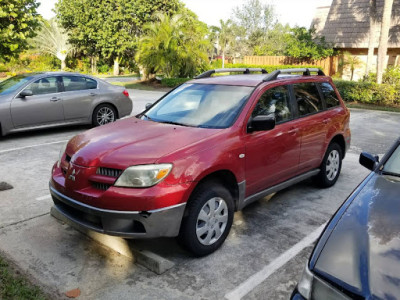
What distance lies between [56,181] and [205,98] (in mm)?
1964

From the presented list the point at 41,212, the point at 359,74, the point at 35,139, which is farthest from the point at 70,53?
the point at 41,212

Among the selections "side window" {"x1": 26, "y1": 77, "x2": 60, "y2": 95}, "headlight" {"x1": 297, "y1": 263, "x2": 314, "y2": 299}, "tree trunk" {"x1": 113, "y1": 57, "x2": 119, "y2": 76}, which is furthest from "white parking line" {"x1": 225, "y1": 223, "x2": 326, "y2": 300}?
"tree trunk" {"x1": 113, "y1": 57, "x2": 119, "y2": 76}

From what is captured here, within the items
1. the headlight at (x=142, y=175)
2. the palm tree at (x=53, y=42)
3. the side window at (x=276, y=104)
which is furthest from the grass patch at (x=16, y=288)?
the palm tree at (x=53, y=42)

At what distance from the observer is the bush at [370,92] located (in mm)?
15305

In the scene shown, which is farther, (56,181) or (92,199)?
(56,181)

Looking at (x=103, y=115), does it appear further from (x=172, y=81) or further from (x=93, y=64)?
(x=93, y=64)

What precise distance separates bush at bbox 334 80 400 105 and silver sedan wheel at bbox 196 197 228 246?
14.1 metres

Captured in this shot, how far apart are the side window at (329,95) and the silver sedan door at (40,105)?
628cm

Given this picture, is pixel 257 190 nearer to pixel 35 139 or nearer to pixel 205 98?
pixel 205 98

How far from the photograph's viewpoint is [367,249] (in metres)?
2.16

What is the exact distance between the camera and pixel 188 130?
3926mm

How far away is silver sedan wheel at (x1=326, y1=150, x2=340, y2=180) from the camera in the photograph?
555 centimetres

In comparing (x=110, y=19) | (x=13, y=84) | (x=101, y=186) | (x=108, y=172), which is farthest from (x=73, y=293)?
(x=110, y=19)

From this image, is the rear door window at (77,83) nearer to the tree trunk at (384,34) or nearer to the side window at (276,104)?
the side window at (276,104)
